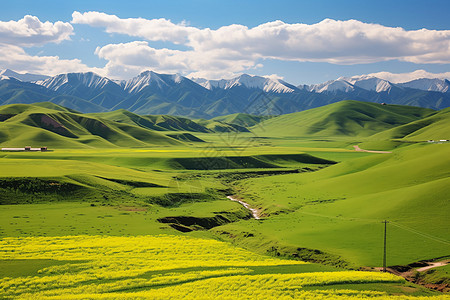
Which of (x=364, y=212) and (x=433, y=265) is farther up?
(x=433, y=265)

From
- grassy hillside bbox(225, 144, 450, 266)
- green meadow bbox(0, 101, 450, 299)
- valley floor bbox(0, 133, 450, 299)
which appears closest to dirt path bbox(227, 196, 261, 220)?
valley floor bbox(0, 133, 450, 299)

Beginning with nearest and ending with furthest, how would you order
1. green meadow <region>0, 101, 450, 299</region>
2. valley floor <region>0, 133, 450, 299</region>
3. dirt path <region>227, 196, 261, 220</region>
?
valley floor <region>0, 133, 450, 299</region> → green meadow <region>0, 101, 450, 299</region> → dirt path <region>227, 196, 261, 220</region>

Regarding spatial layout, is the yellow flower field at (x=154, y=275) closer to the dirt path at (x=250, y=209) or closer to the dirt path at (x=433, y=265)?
the dirt path at (x=433, y=265)

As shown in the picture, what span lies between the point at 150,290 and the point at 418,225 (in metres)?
41.5

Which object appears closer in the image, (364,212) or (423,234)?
(423,234)

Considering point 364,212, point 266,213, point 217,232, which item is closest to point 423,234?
point 364,212

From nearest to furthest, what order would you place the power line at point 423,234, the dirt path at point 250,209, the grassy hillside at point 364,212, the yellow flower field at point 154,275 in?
the yellow flower field at point 154,275 < the power line at point 423,234 < the grassy hillside at point 364,212 < the dirt path at point 250,209

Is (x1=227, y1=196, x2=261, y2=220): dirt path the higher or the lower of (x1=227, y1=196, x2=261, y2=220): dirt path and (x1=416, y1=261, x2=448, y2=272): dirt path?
the lower

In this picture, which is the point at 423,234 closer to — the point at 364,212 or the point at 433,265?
the point at 433,265

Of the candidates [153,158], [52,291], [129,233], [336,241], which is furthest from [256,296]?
[153,158]

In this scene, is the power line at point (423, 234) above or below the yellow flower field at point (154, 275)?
below

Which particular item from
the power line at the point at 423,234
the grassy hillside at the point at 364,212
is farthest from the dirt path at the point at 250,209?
the power line at the point at 423,234

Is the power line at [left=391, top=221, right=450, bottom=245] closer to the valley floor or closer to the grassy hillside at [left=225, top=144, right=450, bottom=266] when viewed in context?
the grassy hillside at [left=225, top=144, right=450, bottom=266]

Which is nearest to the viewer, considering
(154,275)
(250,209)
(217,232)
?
(154,275)
